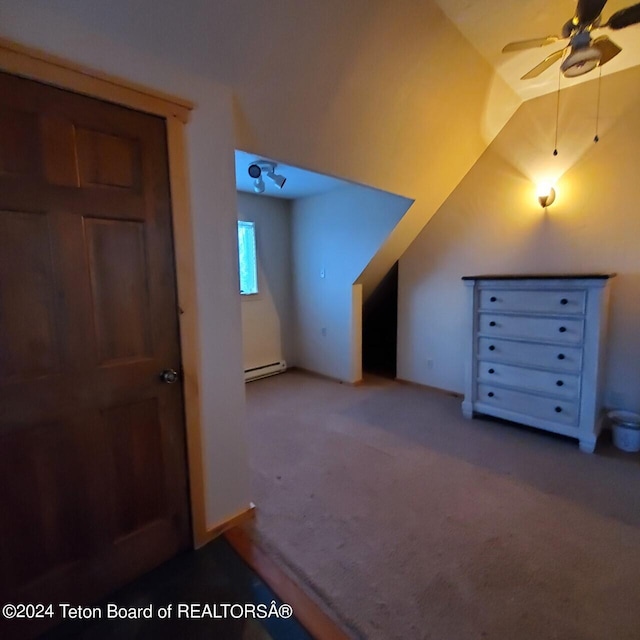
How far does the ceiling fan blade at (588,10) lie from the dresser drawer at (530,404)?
2.33 metres

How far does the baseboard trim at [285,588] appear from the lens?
4.24ft

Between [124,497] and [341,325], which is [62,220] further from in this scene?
[341,325]

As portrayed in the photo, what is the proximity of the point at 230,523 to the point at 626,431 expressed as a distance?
2846 mm

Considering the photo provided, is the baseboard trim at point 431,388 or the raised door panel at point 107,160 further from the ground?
the raised door panel at point 107,160

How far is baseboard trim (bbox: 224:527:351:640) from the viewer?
1.29 meters

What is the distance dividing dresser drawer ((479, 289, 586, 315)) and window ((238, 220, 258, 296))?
2694 millimetres

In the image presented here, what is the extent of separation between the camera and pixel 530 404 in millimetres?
2746


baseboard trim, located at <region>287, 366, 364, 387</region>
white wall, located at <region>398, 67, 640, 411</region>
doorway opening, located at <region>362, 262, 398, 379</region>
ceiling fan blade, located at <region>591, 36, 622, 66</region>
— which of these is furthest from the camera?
→ doorway opening, located at <region>362, 262, 398, 379</region>

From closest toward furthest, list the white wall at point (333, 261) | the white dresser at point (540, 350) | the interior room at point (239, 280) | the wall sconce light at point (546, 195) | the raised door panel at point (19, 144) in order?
the raised door panel at point (19, 144) < the interior room at point (239, 280) < the white dresser at point (540, 350) < the wall sconce light at point (546, 195) < the white wall at point (333, 261)

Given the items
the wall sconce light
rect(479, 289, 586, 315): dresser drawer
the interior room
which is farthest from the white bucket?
the wall sconce light

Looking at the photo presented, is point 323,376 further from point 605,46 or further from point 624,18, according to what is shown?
point 624,18

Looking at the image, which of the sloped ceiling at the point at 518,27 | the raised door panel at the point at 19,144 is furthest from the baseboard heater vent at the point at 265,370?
the sloped ceiling at the point at 518,27

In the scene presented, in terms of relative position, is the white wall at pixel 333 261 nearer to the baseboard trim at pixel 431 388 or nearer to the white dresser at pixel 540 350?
the baseboard trim at pixel 431 388

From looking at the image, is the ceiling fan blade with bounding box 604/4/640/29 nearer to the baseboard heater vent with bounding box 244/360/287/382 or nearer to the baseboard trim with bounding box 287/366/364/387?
the baseboard trim with bounding box 287/366/364/387
